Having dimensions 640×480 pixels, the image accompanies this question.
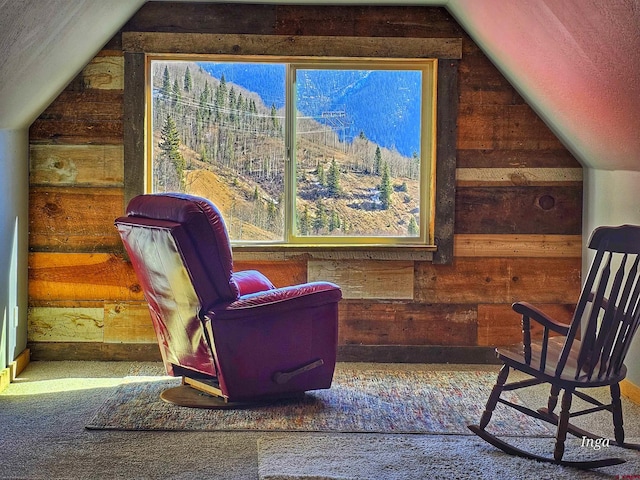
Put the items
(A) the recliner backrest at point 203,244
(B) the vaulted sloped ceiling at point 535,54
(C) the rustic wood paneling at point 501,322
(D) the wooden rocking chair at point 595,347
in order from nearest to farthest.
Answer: (D) the wooden rocking chair at point 595,347 → (B) the vaulted sloped ceiling at point 535,54 → (A) the recliner backrest at point 203,244 → (C) the rustic wood paneling at point 501,322

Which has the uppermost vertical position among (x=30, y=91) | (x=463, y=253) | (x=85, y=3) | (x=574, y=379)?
(x=85, y=3)

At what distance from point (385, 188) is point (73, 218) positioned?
187 centimetres

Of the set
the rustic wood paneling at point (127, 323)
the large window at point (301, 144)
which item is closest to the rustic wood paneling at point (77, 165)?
the large window at point (301, 144)

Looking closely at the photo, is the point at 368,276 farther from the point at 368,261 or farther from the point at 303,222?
the point at 303,222

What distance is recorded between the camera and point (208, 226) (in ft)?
13.1

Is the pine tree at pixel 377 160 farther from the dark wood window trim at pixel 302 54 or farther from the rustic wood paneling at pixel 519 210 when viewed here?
Result: the rustic wood paneling at pixel 519 210

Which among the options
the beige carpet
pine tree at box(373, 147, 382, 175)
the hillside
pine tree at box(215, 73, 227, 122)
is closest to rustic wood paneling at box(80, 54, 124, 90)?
the hillside

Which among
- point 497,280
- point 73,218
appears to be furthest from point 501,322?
point 73,218

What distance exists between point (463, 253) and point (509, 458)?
1974 millimetres

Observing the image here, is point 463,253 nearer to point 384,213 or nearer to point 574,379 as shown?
point 384,213

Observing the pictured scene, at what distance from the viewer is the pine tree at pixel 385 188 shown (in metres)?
5.47

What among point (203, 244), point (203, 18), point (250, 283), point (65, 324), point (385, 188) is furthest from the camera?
point (385, 188)

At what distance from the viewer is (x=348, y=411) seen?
4301 millimetres

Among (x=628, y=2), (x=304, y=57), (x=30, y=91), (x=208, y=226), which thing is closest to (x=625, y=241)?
(x=628, y=2)
